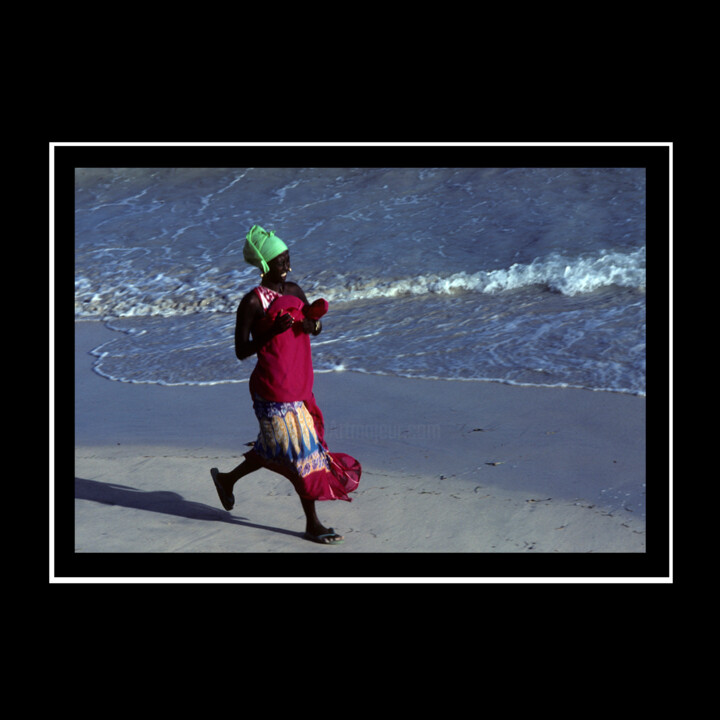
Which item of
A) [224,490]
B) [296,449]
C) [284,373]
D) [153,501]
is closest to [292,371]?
[284,373]

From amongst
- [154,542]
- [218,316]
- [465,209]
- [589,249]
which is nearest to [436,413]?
[154,542]

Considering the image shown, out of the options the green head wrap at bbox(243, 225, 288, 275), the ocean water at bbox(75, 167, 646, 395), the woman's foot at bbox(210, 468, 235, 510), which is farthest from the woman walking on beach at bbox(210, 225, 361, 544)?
the ocean water at bbox(75, 167, 646, 395)

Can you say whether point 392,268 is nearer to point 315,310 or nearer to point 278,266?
point 278,266

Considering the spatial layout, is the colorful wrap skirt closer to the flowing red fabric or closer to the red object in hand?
the flowing red fabric

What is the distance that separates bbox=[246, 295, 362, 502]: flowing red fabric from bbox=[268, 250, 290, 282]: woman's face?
13 centimetres

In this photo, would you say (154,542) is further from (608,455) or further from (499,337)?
(499,337)

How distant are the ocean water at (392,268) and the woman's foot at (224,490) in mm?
2612

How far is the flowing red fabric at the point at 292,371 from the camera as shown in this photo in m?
4.03

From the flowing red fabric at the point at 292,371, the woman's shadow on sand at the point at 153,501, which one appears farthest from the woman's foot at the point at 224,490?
the flowing red fabric at the point at 292,371

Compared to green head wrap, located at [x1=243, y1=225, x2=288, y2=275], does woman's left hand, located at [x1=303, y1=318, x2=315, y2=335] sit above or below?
below

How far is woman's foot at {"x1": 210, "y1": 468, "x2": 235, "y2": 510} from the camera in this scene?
14.6 ft

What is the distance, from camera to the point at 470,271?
10422mm
